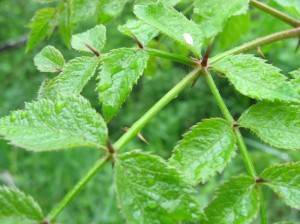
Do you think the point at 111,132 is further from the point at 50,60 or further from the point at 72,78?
the point at 72,78

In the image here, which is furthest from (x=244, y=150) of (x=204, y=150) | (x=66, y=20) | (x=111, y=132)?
(x=111, y=132)

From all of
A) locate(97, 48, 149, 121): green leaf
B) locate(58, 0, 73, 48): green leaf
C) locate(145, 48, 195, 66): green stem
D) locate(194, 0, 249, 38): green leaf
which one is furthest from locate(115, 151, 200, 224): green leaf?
locate(58, 0, 73, 48): green leaf

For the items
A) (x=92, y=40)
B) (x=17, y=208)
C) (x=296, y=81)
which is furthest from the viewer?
(x=92, y=40)

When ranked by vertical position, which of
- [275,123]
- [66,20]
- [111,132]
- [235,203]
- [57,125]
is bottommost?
[111,132]

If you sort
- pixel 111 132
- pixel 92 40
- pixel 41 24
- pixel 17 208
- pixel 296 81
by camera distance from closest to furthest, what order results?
pixel 17 208 < pixel 296 81 < pixel 92 40 < pixel 41 24 < pixel 111 132

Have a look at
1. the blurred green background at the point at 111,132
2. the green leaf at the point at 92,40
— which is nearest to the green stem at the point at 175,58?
the green leaf at the point at 92,40

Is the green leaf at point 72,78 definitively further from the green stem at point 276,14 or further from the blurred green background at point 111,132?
the blurred green background at point 111,132

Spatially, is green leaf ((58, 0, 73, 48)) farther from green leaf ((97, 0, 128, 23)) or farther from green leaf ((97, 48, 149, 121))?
green leaf ((97, 48, 149, 121))
